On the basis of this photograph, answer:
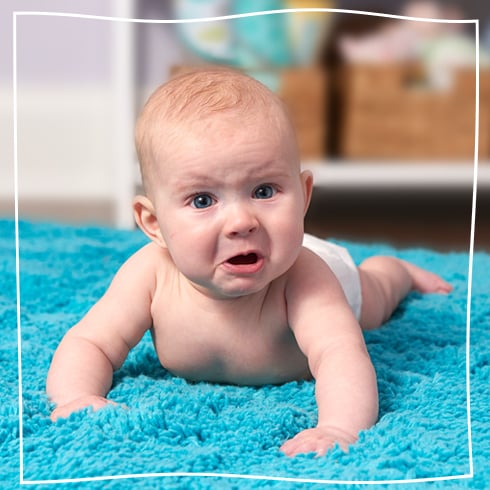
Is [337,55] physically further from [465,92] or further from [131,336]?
[131,336]

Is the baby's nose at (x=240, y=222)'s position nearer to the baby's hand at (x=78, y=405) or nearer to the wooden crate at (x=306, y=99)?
the baby's hand at (x=78, y=405)

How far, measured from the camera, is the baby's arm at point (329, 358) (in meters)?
0.70

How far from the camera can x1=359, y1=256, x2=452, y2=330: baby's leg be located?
1024 millimetres

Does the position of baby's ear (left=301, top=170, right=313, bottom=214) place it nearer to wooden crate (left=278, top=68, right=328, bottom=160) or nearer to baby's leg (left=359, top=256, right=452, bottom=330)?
baby's leg (left=359, top=256, right=452, bottom=330)

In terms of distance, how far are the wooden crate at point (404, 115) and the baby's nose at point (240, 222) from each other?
1.29 m

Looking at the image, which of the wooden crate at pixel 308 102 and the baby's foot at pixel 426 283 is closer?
the baby's foot at pixel 426 283

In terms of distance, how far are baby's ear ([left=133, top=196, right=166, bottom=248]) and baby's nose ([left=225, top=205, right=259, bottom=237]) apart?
114mm

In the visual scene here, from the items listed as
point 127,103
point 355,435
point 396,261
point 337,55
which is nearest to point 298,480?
point 355,435

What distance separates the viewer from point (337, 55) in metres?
2.07

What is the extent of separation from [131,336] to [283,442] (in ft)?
0.63

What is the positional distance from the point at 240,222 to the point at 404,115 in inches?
52.4

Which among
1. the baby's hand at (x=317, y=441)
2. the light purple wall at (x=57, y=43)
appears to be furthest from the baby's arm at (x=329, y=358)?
the light purple wall at (x=57, y=43)

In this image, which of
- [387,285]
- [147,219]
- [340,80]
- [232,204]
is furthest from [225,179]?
[340,80]

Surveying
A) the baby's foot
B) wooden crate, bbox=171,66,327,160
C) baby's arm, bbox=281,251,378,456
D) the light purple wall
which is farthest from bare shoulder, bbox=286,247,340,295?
the light purple wall
